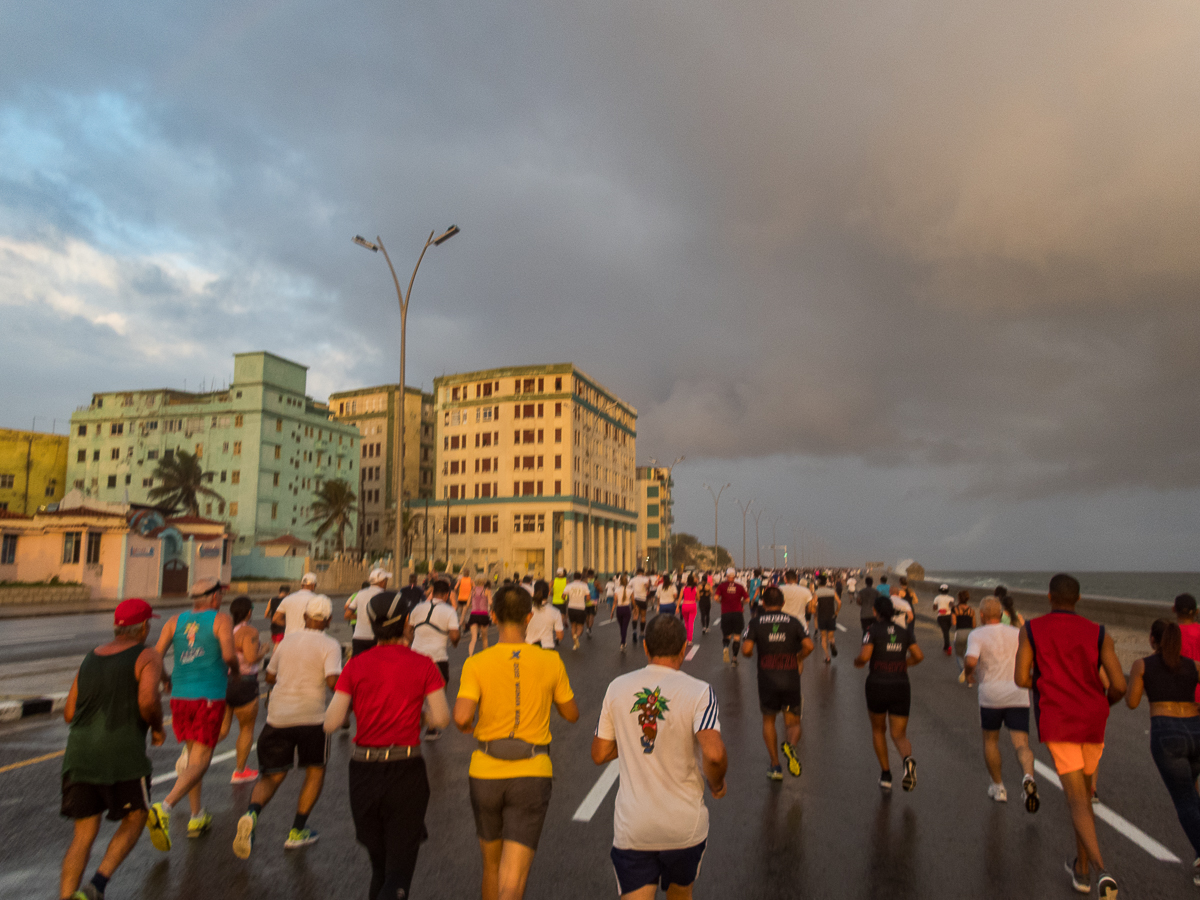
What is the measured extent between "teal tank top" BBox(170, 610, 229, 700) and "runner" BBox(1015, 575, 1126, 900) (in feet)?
18.0

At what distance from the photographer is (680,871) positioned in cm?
344

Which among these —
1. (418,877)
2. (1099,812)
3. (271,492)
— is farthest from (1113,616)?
(271,492)

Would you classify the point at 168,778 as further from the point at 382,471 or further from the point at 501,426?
the point at 382,471

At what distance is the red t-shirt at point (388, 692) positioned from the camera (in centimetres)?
413

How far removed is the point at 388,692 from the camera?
4.18 metres

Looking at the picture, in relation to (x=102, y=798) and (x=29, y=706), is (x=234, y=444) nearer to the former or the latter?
(x=29, y=706)

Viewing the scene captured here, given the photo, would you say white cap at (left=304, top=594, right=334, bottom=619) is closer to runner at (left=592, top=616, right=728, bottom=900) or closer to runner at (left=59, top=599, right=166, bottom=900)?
runner at (left=59, top=599, right=166, bottom=900)

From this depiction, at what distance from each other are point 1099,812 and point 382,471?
9871 cm

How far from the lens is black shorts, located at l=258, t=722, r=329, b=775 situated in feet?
18.4

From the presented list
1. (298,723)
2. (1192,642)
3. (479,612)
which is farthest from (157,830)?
(479,612)

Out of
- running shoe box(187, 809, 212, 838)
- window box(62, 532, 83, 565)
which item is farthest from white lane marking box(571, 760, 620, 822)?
window box(62, 532, 83, 565)

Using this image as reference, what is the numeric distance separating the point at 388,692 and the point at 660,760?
4.98 ft

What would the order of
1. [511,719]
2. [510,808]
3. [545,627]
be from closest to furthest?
1. [510,808]
2. [511,719]
3. [545,627]

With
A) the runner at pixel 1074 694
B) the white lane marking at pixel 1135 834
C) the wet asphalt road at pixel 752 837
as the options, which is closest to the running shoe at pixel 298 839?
the wet asphalt road at pixel 752 837
